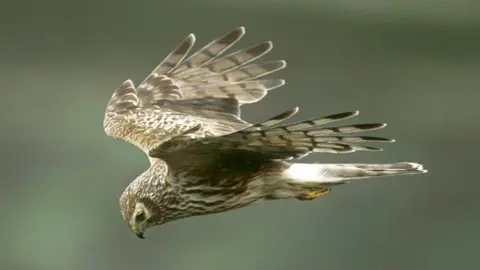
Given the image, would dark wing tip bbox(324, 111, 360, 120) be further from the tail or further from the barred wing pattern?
the tail

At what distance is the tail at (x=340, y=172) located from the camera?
1725 mm

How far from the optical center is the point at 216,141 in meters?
1.57

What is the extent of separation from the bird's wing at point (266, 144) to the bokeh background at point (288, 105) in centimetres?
215

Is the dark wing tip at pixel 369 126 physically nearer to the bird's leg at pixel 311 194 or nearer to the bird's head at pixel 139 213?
the bird's leg at pixel 311 194

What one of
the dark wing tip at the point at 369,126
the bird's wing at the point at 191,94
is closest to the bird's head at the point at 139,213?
the bird's wing at the point at 191,94

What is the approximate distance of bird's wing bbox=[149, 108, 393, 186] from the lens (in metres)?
1.52

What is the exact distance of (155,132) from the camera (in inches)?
79.0

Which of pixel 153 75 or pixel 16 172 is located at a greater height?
pixel 153 75

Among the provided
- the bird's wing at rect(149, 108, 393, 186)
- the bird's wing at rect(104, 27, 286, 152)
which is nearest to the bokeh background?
the bird's wing at rect(104, 27, 286, 152)

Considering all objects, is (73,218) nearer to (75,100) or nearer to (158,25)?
(75,100)

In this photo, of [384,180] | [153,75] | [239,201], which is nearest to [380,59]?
[384,180]

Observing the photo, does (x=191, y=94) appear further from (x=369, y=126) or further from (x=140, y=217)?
(x=369, y=126)

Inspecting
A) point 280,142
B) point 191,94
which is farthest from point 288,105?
point 280,142

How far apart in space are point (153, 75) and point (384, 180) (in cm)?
213
